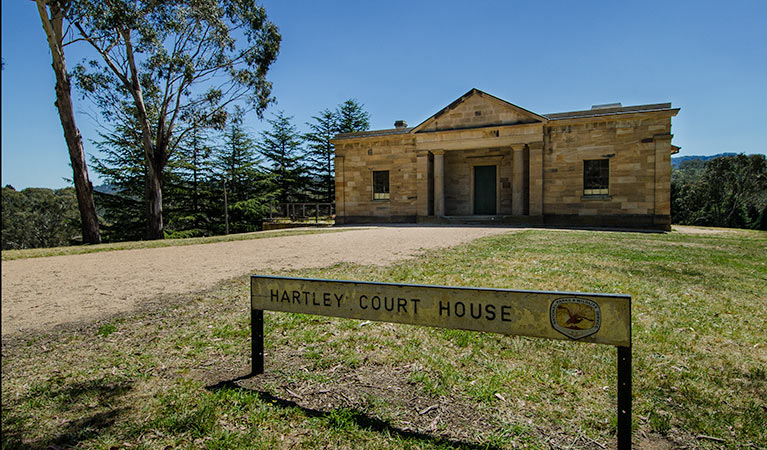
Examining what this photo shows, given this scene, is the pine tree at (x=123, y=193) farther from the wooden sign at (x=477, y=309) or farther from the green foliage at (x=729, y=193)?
the green foliage at (x=729, y=193)

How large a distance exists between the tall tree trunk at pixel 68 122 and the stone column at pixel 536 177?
1744cm

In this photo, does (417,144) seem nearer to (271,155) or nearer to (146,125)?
(146,125)

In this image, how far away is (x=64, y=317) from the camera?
14.2 ft

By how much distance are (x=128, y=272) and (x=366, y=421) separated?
5747 mm

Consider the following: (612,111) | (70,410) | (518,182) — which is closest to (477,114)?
(518,182)

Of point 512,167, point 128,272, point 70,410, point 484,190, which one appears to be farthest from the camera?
point 484,190

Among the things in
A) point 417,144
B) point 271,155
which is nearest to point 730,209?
point 417,144

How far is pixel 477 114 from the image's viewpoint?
2094 centimetres

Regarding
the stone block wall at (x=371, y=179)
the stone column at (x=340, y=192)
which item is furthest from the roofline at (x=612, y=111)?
the stone column at (x=340, y=192)

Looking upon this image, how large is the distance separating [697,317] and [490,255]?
12.8 ft

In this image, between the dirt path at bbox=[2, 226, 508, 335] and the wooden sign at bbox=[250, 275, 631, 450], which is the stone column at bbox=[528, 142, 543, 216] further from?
the wooden sign at bbox=[250, 275, 631, 450]

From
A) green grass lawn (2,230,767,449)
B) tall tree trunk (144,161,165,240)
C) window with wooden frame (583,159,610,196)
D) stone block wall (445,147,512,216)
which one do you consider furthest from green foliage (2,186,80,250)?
green grass lawn (2,230,767,449)

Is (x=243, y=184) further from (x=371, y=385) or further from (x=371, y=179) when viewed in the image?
(x=371, y=385)

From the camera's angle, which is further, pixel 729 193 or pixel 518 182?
pixel 729 193
